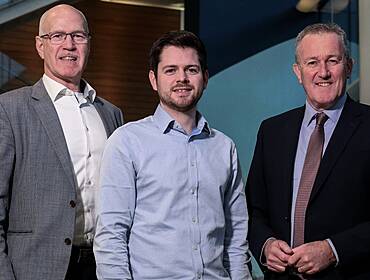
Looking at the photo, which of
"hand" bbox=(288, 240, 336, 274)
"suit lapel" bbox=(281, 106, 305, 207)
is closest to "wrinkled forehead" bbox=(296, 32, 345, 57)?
"suit lapel" bbox=(281, 106, 305, 207)

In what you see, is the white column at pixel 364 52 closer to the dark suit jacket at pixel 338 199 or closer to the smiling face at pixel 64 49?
the dark suit jacket at pixel 338 199

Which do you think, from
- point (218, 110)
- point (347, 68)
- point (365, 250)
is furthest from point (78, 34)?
point (218, 110)

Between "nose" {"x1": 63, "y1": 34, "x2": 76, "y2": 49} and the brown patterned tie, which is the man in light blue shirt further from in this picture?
"nose" {"x1": 63, "y1": 34, "x2": 76, "y2": 49}

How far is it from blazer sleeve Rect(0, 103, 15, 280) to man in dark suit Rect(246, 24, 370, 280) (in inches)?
38.7

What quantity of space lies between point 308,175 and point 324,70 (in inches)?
16.5

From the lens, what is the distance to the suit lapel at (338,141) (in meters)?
2.99

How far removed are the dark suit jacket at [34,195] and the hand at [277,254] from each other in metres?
0.78

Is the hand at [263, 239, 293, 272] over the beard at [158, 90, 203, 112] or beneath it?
beneath

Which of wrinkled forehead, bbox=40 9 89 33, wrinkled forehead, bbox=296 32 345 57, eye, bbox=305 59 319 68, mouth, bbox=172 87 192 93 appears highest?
wrinkled forehead, bbox=40 9 89 33

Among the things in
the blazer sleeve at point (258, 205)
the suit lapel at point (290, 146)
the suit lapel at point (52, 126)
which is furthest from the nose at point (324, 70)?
the suit lapel at point (52, 126)

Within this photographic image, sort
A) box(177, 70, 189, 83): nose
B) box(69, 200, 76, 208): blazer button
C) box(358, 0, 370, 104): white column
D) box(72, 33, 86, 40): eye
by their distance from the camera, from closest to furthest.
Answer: box(177, 70, 189, 83): nose < box(69, 200, 76, 208): blazer button < box(72, 33, 86, 40): eye < box(358, 0, 370, 104): white column

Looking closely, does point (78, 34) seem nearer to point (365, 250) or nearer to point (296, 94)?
point (365, 250)

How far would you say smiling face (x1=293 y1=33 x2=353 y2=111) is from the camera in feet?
9.95

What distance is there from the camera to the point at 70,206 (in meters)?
2.99
